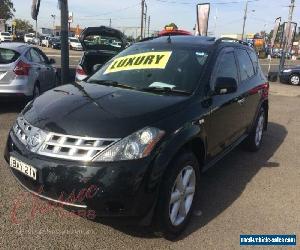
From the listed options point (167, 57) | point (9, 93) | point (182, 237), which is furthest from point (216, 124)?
point (9, 93)

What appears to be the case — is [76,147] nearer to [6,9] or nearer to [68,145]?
[68,145]

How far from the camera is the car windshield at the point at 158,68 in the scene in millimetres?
4379

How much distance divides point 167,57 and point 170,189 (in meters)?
1.85

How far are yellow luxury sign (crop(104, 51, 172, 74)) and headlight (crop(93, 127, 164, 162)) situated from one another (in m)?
1.50

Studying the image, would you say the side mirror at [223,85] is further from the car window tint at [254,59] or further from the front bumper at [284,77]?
the front bumper at [284,77]

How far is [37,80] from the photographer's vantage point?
9.49m

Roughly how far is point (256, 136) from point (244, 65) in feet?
4.49

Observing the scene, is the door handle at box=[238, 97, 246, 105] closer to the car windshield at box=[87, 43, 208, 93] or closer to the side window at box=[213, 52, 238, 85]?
the side window at box=[213, 52, 238, 85]

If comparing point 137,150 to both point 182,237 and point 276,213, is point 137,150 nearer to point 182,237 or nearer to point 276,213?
point 182,237

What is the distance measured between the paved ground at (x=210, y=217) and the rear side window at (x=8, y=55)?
2931mm

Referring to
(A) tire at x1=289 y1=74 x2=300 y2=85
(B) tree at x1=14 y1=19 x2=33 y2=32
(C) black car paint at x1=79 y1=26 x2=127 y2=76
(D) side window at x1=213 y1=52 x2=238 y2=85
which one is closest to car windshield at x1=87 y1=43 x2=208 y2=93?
A: (D) side window at x1=213 y1=52 x2=238 y2=85

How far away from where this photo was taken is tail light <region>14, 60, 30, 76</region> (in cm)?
865

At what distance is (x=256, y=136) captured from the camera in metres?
6.77

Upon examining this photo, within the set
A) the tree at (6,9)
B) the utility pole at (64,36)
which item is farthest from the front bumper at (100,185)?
the tree at (6,9)
